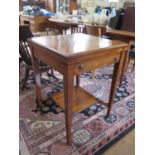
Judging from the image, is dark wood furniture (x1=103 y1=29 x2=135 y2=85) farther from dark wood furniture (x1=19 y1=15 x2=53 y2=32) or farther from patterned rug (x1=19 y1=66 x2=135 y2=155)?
dark wood furniture (x1=19 y1=15 x2=53 y2=32)

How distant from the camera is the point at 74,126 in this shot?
4.93 feet

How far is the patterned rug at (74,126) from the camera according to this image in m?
1.27

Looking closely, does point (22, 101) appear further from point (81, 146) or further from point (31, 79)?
point (81, 146)

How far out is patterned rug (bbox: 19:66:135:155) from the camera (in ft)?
4.17

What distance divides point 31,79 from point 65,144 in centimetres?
130

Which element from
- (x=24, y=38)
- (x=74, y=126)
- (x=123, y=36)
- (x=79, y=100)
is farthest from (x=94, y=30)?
(x=74, y=126)

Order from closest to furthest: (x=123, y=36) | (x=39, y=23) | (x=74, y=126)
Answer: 1. (x=74, y=126)
2. (x=123, y=36)
3. (x=39, y=23)

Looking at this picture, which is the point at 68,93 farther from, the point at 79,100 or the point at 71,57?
the point at 79,100

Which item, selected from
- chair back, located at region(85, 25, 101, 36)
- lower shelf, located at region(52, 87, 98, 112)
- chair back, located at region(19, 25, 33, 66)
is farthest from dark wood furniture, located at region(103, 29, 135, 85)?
chair back, located at region(19, 25, 33, 66)

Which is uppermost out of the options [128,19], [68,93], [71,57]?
[128,19]

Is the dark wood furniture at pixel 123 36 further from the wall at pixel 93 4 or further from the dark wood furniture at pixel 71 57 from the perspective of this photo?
the wall at pixel 93 4
